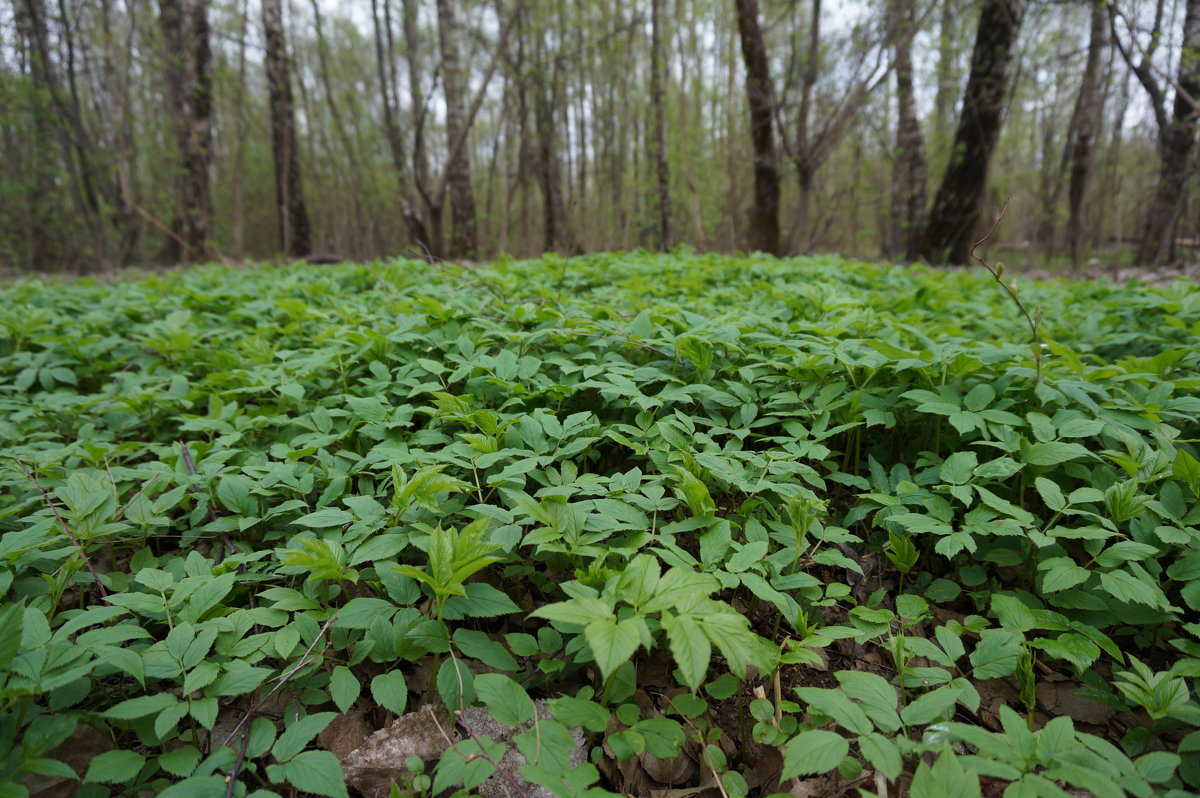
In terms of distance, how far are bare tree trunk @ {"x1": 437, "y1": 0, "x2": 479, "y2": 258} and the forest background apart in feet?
0.15

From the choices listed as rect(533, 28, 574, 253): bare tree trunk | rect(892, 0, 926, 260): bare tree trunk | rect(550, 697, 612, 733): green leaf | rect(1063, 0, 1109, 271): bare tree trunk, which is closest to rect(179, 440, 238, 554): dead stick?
rect(550, 697, 612, 733): green leaf

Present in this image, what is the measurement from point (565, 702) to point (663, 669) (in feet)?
1.17

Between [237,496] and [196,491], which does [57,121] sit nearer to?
[196,491]

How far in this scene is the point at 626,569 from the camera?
4.05 ft

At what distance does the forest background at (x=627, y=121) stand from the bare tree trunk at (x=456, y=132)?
46mm

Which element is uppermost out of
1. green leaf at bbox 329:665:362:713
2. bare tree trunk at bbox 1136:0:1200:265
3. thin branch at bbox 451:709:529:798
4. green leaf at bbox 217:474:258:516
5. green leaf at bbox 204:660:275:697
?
bare tree trunk at bbox 1136:0:1200:265

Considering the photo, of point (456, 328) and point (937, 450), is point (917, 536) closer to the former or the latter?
point (937, 450)

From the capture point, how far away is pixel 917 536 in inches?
72.3

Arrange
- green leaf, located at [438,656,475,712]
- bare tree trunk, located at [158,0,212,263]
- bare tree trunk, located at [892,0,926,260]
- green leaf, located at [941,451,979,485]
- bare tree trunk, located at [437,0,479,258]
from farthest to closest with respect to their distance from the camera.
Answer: bare tree trunk, located at [892,0,926,260], bare tree trunk, located at [437,0,479,258], bare tree trunk, located at [158,0,212,263], green leaf, located at [941,451,979,485], green leaf, located at [438,656,475,712]

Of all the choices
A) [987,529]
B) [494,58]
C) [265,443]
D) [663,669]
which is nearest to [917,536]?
[987,529]

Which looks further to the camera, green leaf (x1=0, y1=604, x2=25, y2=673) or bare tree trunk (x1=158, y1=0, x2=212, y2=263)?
bare tree trunk (x1=158, y1=0, x2=212, y2=263)

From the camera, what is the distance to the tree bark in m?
7.40

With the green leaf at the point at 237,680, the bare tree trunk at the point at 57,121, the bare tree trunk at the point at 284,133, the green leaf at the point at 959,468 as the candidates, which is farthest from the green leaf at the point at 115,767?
the bare tree trunk at the point at 57,121

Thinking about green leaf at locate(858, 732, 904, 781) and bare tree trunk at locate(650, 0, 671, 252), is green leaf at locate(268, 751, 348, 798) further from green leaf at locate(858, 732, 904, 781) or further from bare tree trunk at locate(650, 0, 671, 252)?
bare tree trunk at locate(650, 0, 671, 252)
